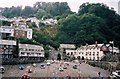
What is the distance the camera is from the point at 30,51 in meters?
9.35

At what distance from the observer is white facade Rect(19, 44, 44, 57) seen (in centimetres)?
912

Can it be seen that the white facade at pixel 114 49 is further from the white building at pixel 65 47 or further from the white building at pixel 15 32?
the white building at pixel 15 32

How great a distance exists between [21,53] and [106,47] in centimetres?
325

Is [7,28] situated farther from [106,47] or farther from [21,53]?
[106,47]

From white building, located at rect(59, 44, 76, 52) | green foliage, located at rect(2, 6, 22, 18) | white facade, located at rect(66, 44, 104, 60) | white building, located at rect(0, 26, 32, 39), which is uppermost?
green foliage, located at rect(2, 6, 22, 18)

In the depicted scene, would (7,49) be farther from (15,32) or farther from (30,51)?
(15,32)

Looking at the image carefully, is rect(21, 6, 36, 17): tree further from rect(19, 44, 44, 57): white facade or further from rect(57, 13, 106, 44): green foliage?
rect(19, 44, 44, 57): white facade

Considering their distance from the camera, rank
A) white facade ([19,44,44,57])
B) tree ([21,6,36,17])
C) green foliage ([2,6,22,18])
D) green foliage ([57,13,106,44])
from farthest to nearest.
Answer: tree ([21,6,36,17]), green foliage ([2,6,22,18]), green foliage ([57,13,106,44]), white facade ([19,44,44,57])

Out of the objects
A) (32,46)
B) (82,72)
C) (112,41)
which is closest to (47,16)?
(112,41)

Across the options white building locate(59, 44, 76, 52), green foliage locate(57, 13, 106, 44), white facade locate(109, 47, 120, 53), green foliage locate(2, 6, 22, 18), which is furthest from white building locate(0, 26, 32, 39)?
green foliage locate(2, 6, 22, 18)

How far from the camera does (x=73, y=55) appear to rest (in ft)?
37.1

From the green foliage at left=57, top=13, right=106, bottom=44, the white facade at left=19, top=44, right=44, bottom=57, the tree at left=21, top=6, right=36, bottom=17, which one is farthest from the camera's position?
the tree at left=21, top=6, right=36, bottom=17

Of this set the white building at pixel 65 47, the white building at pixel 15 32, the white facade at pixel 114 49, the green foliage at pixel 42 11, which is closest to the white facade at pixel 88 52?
the white building at pixel 65 47

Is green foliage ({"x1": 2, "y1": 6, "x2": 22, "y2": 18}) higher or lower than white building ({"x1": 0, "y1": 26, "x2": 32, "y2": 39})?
higher
